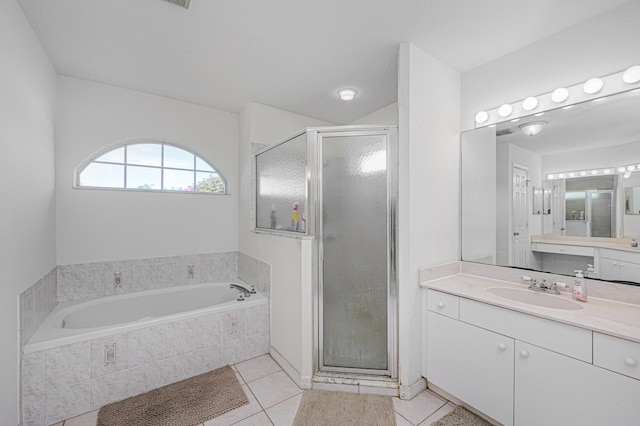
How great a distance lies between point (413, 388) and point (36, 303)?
8.82 feet

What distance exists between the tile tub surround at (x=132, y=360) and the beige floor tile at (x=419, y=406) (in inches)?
49.9

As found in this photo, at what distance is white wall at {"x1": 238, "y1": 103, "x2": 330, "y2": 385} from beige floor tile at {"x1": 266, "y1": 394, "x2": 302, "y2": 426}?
0.17m

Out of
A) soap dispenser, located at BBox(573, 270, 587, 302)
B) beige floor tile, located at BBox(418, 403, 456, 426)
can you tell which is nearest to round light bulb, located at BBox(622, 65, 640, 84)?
soap dispenser, located at BBox(573, 270, 587, 302)

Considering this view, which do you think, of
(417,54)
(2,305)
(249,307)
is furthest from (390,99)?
(2,305)

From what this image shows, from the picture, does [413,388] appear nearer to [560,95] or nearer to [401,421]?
[401,421]

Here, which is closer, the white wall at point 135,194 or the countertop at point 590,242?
the countertop at point 590,242

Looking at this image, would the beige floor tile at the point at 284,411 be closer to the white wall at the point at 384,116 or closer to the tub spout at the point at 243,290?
the tub spout at the point at 243,290

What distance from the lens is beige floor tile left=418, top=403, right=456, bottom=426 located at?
163 cm

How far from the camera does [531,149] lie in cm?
194

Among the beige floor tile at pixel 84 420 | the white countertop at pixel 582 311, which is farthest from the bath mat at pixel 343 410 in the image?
the beige floor tile at pixel 84 420

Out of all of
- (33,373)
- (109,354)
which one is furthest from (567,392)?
(33,373)

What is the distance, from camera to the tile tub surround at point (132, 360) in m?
1.63

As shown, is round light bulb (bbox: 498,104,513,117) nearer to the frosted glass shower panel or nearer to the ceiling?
the ceiling

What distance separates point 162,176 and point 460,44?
2941mm
